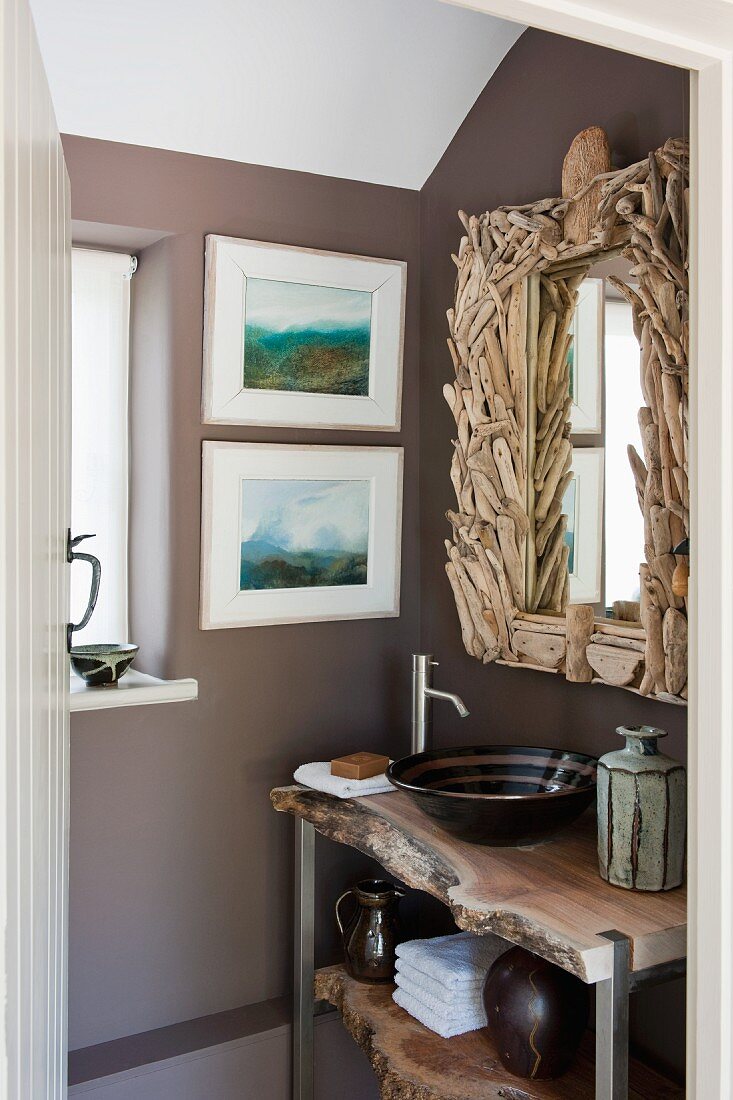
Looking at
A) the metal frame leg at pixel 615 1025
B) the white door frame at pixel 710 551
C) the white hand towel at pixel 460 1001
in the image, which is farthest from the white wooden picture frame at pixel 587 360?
the white hand towel at pixel 460 1001

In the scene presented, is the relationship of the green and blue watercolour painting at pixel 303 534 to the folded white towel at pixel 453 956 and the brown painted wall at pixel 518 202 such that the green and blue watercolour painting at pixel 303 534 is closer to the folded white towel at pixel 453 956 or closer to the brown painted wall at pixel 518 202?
the brown painted wall at pixel 518 202

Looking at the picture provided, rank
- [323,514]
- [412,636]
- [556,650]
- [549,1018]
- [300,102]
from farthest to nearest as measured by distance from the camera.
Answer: [412,636], [323,514], [300,102], [556,650], [549,1018]

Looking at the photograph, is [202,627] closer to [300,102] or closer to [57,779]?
[57,779]

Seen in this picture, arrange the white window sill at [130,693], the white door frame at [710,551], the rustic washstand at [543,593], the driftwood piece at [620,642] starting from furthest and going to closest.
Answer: the white window sill at [130,693] → the driftwood piece at [620,642] → the rustic washstand at [543,593] → the white door frame at [710,551]

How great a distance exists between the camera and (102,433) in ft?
7.72

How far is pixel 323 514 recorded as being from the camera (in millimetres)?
2393

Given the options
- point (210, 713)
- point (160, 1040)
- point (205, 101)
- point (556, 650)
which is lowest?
point (160, 1040)

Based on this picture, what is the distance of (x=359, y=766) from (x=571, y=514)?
0.71 metres

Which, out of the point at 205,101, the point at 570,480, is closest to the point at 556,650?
the point at 570,480

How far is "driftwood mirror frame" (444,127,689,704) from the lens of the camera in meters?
1.72

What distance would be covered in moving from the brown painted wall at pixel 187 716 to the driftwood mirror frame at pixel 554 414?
0.37 m

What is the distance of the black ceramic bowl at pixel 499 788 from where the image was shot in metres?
1.65

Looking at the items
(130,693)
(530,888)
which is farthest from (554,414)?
(130,693)

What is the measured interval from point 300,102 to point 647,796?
5.39ft
